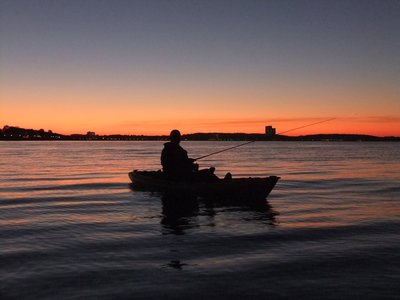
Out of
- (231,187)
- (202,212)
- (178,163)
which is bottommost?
(202,212)

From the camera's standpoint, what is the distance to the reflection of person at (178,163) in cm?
1773

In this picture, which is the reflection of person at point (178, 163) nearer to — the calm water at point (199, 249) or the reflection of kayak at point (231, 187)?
the reflection of kayak at point (231, 187)

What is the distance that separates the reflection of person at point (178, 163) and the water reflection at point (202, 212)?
→ 0.97 metres

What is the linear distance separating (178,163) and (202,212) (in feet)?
11.7

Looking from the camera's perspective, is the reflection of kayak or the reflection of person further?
the reflection of person

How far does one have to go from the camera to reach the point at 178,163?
1820 centimetres

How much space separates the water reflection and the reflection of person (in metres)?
0.97

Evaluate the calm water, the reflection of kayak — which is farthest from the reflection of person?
the calm water

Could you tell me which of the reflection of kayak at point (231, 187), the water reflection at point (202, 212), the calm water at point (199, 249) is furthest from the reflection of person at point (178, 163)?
the calm water at point (199, 249)

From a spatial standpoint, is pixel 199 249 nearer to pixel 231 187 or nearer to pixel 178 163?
pixel 231 187

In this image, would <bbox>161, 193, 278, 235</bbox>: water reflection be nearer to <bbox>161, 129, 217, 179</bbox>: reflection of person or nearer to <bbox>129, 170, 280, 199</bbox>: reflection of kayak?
<bbox>129, 170, 280, 199</bbox>: reflection of kayak

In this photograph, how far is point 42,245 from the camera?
10016 mm

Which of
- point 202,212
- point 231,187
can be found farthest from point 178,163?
point 202,212

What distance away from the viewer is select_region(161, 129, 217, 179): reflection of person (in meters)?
17.7
